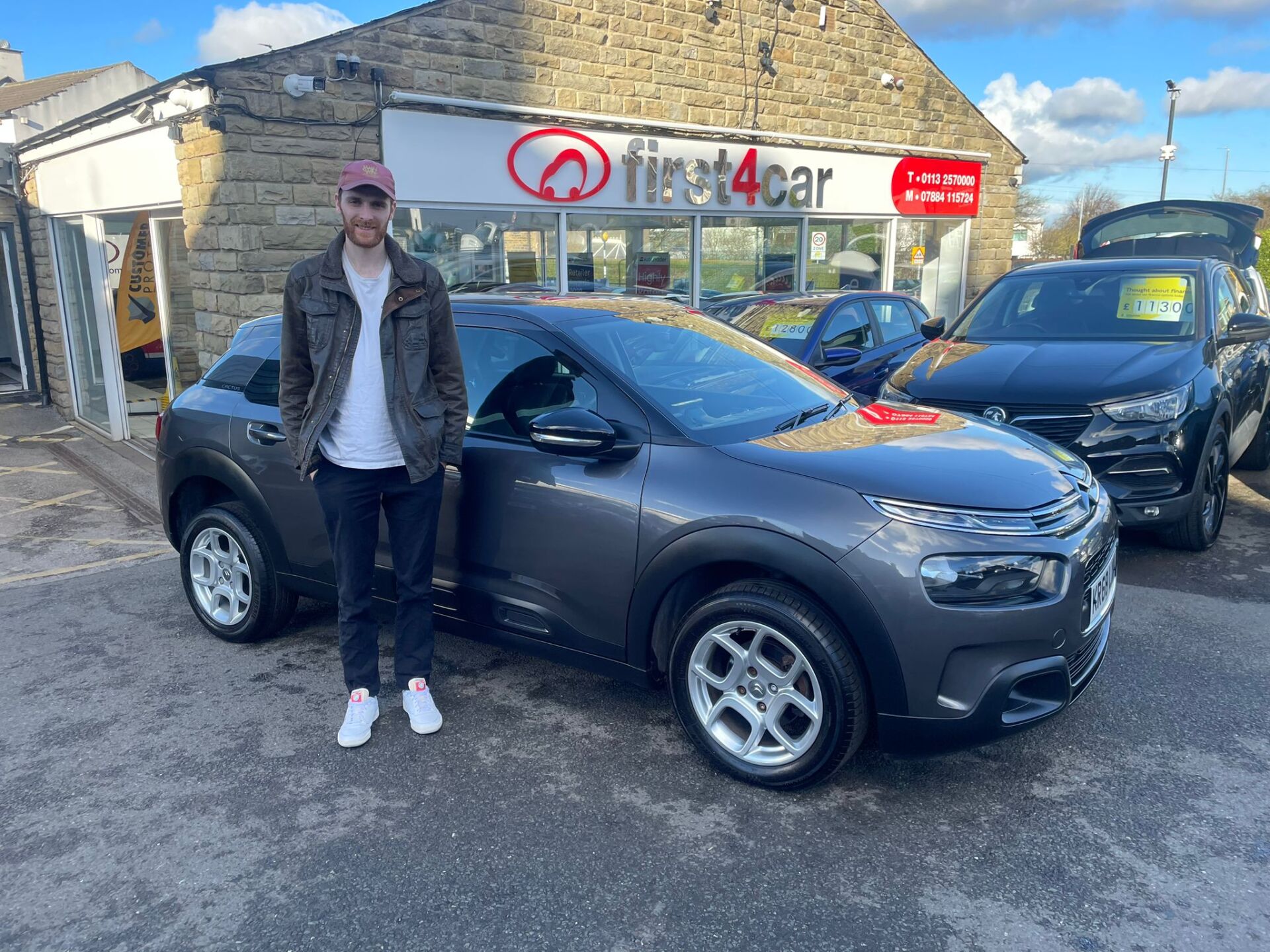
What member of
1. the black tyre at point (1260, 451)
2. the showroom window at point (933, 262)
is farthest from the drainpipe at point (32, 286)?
the black tyre at point (1260, 451)

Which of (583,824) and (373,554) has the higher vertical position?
(373,554)

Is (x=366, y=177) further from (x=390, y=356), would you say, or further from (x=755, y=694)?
(x=755, y=694)

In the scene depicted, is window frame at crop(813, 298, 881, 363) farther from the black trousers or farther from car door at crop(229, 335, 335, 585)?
the black trousers

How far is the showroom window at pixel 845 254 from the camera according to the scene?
42.7 ft

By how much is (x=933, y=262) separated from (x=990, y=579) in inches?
514

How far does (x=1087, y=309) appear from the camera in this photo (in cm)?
628

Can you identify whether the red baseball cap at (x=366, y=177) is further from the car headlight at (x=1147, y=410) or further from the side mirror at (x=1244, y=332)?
the side mirror at (x=1244, y=332)

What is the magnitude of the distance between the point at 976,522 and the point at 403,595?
2.08 m

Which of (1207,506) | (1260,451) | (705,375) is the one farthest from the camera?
(1260,451)

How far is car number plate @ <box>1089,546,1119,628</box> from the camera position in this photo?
3.09 metres

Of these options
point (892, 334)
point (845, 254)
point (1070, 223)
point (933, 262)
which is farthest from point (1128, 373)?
point (1070, 223)

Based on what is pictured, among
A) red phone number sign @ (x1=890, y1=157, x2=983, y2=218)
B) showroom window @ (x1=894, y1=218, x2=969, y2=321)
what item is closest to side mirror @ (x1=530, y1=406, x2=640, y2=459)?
red phone number sign @ (x1=890, y1=157, x2=983, y2=218)

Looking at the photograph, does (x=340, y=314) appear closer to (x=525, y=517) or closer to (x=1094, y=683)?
(x=525, y=517)

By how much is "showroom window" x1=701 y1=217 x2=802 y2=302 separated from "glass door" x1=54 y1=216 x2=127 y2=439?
6.54 meters
